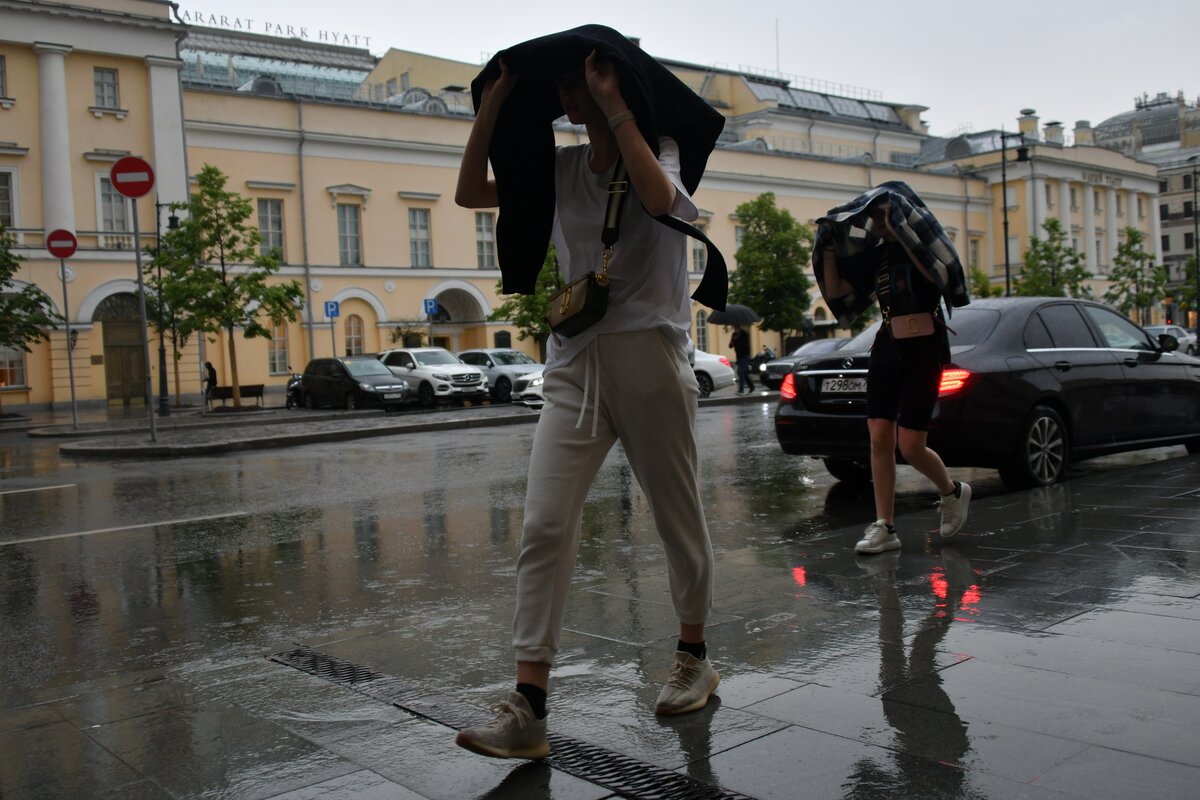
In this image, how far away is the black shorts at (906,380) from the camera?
5848 mm

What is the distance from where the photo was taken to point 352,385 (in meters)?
29.3

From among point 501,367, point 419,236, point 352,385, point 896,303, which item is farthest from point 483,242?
point 896,303

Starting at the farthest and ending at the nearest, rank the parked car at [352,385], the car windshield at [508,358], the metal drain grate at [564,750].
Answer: the car windshield at [508,358] → the parked car at [352,385] → the metal drain grate at [564,750]

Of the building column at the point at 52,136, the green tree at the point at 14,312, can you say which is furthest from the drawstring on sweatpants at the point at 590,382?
the building column at the point at 52,136

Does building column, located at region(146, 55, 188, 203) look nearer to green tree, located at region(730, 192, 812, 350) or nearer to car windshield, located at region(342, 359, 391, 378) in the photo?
car windshield, located at region(342, 359, 391, 378)

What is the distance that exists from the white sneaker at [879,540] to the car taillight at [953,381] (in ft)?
7.23

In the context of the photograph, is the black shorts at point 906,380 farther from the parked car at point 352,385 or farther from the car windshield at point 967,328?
the parked car at point 352,385

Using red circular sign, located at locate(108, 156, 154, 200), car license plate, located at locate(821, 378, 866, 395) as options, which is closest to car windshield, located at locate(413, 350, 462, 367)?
red circular sign, located at locate(108, 156, 154, 200)

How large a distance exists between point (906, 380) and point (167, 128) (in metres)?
39.6

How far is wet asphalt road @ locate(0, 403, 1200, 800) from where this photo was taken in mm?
3084

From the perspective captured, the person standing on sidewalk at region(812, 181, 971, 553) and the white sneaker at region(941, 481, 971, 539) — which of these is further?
the white sneaker at region(941, 481, 971, 539)

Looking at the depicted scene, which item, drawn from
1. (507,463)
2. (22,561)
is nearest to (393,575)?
(22,561)

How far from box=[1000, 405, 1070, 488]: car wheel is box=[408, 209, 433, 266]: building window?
4138 cm

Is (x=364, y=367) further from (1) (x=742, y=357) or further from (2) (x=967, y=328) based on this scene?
(2) (x=967, y=328)
